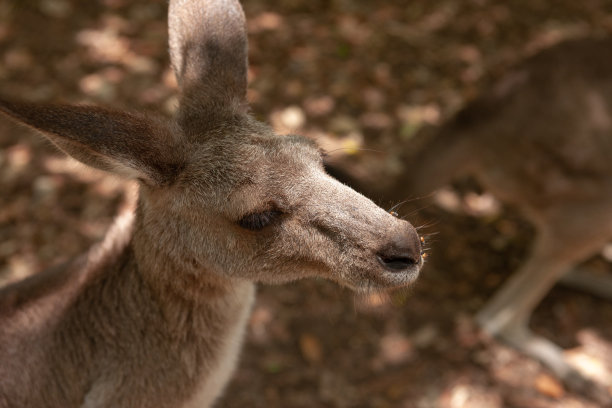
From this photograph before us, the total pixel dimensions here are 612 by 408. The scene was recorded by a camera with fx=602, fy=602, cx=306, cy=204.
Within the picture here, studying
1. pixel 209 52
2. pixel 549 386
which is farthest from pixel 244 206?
pixel 549 386

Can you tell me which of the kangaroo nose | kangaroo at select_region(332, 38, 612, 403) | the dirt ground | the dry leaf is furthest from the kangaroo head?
the dry leaf

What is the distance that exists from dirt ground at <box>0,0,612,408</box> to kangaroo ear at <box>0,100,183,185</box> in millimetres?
566

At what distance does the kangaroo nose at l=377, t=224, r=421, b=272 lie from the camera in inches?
75.9

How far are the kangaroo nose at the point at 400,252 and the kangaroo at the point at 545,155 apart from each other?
47.0 inches

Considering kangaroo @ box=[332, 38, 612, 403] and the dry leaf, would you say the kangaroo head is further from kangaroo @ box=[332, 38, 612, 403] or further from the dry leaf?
the dry leaf

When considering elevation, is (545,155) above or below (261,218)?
below

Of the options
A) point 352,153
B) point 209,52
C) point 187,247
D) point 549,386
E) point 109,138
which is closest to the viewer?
point 109,138

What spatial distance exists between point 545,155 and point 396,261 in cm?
177

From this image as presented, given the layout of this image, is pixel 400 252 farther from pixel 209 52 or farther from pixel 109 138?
pixel 209 52

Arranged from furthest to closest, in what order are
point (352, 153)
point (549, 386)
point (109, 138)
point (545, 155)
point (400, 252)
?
1. point (352, 153)
2. point (549, 386)
3. point (545, 155)
4. point (400, 252)
5. point (109, 138)

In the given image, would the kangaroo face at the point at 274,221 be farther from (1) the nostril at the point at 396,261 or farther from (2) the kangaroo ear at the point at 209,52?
(2) the kangaroo ear at the point at 209,52

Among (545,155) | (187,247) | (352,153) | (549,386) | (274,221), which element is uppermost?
(274,221)

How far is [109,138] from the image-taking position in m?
1.78

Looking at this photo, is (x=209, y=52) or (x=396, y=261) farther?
(x=209, y=52)
